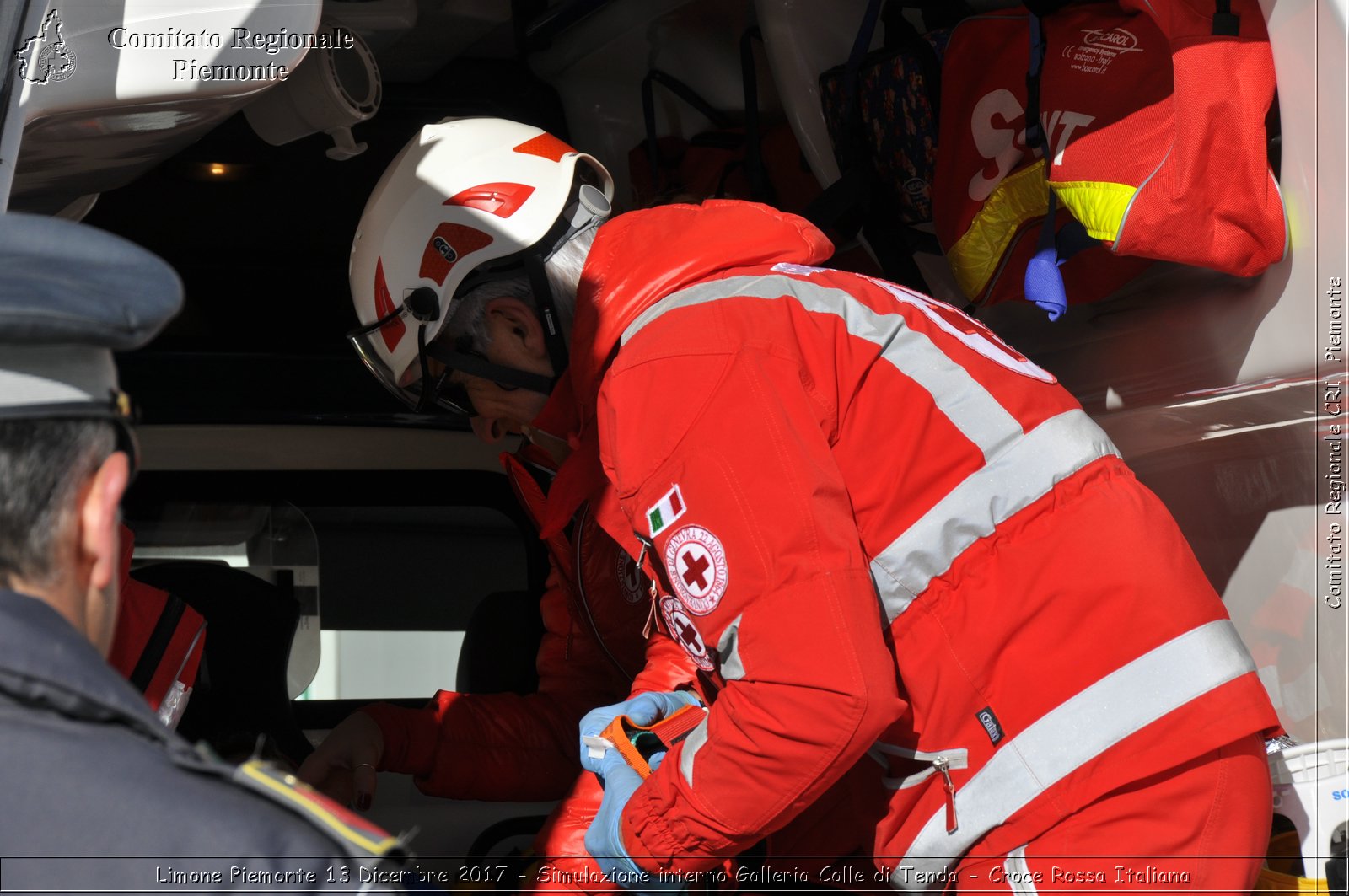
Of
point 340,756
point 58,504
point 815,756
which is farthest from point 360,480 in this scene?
point 58,504

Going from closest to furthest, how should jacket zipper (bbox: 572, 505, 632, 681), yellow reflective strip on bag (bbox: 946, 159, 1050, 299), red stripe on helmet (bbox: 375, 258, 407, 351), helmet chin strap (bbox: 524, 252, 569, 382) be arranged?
helmet chin strap (bbox: 524, 252, 569, 382) → red stripe on helmet (bbox: 375, 258, 407, 351) → yellow reflective strip on bag (bbox: 946, 159, 1050, 299) → jacket zipper (bbox: 572, 505, 632, 681)

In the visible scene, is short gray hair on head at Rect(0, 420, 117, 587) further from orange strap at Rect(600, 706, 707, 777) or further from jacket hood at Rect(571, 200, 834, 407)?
orange strap at Rect(600, 706, 707, 777)

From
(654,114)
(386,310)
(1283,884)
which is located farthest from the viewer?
(654,114)

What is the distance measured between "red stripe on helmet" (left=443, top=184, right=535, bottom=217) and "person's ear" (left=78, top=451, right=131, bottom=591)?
1080 millimetres

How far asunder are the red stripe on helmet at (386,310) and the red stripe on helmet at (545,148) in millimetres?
318

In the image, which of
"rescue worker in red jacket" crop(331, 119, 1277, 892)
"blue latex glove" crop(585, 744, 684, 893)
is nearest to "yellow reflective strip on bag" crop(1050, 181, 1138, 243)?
"rescue worker in red jacket" crop(331, 119, 1277, 892)

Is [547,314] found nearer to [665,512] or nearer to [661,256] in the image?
[661,256]

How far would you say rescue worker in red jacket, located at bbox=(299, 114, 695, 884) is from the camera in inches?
77.8

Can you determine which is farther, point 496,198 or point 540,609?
point 540,609

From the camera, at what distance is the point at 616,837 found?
1607 millimetres

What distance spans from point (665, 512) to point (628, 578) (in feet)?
3.22

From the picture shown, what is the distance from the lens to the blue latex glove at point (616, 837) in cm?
159

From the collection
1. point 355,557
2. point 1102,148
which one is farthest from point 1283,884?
point 355,557

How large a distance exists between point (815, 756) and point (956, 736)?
8.8 inches
